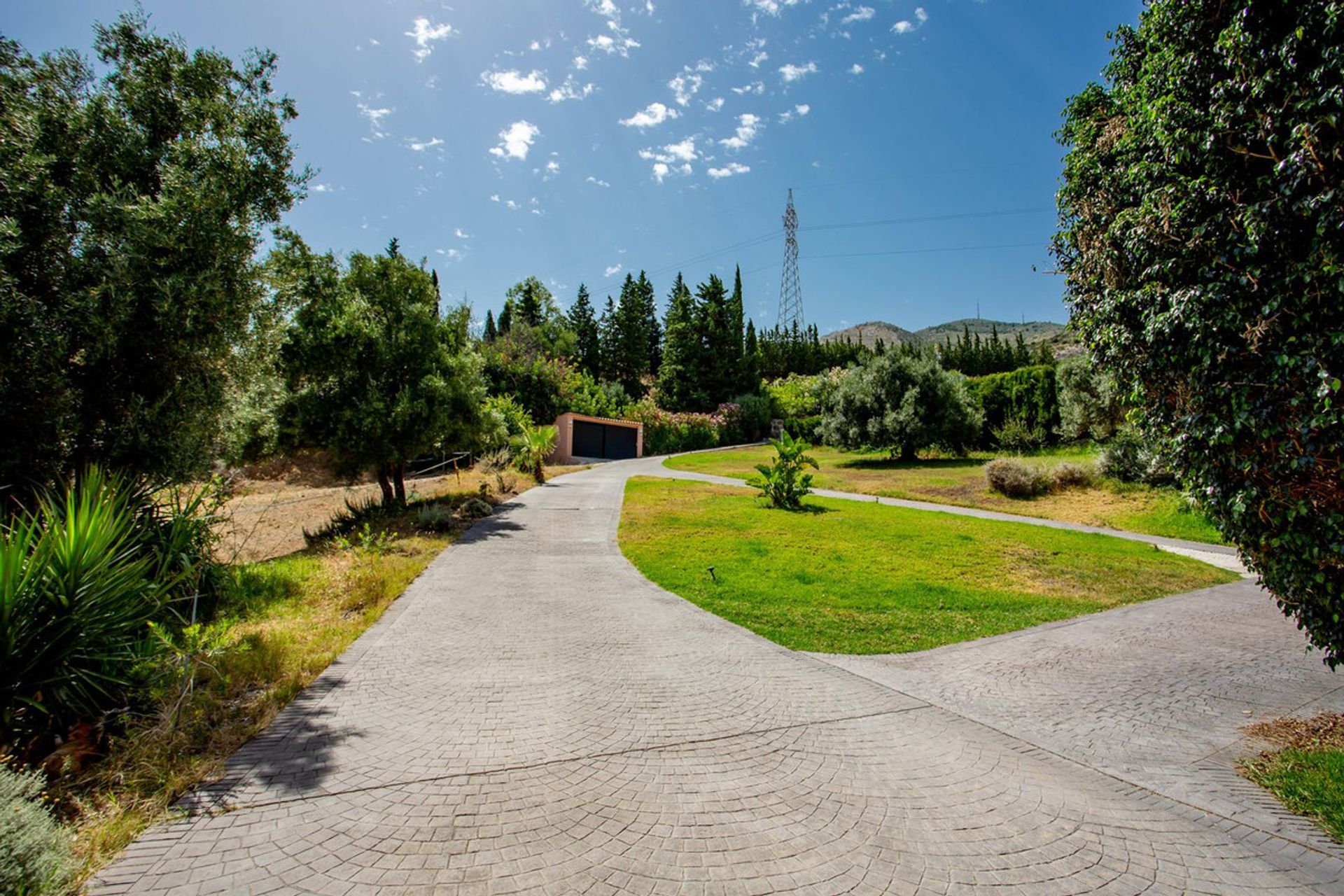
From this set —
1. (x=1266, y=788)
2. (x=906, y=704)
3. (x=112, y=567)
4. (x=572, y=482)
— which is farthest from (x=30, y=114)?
(x=572, y=482)

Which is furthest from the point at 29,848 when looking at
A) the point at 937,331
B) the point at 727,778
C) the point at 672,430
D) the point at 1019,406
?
the point at 937,331

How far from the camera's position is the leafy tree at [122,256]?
4992mm

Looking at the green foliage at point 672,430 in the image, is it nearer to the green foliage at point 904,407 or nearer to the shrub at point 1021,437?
the green foliage at point 904,407

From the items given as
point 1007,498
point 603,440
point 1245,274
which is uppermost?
point 1245,274

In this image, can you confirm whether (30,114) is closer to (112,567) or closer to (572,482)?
(112,567)

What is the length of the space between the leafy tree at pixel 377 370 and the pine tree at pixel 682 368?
33344 millimetres

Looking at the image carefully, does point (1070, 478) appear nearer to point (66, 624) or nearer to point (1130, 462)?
point (1130, 462)

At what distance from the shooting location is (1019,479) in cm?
1536

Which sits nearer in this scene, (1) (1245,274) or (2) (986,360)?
(1) (1245,274)

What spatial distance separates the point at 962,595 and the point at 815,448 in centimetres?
2779

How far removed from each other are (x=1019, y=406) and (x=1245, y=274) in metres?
24.1

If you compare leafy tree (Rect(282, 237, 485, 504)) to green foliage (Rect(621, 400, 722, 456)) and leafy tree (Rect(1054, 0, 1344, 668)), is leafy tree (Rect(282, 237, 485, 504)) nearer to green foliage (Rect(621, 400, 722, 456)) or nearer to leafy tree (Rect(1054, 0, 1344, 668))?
leafy tree (Rect(1054, 0, 1344, 668))

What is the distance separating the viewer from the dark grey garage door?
33844 mm

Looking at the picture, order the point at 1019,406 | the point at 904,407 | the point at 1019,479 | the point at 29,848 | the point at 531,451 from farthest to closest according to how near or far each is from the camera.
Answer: the point at 1019,406 < the point at 904,407 < the point at 531,451 < the point at 1019,479 < the point at 29,848
